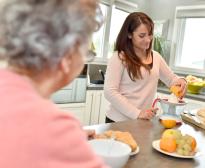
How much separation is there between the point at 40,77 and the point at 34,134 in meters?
0.13

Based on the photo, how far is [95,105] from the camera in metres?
3.64

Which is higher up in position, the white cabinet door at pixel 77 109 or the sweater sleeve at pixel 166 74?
the sweater sleeve at pixel 166 74

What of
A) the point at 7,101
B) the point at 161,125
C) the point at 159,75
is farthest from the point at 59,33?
the point at 159,75

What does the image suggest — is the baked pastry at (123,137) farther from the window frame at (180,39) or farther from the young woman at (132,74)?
the window frame at (180,39)

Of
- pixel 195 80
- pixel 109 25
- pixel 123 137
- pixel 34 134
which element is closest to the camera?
Result: pixel 34 134

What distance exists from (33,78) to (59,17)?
0.12m

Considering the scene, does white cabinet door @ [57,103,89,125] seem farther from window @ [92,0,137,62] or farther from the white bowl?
the white bowl

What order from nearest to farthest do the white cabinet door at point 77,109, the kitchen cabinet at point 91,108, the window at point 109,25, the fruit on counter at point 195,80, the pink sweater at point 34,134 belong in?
1. the pink sweater at point 34,134
2. the white cabinet door at point 77,109
3. the kitchen cabinet at point 91,108
4. the fruit on counter at point 195,80
5. the window at point 109,25

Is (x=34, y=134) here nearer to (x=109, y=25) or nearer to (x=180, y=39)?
(x=109, y=25)

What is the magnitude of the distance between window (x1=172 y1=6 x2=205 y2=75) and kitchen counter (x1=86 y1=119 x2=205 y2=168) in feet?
8.47

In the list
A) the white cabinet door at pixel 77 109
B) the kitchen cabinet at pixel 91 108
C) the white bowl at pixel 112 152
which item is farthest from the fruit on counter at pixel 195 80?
the white bowl at pixel 112 152

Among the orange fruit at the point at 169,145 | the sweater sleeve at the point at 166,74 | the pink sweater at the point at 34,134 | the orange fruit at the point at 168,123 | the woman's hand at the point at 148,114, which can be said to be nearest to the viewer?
the pink sweater at the point at 34,134

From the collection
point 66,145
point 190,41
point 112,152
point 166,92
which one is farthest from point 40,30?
point 190,41

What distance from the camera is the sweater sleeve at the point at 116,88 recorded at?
5.74 feet
